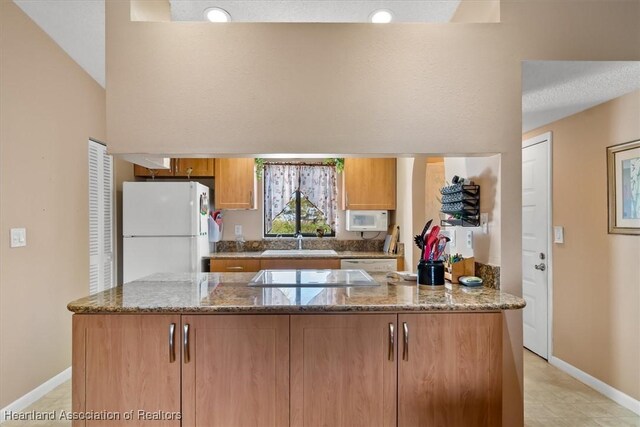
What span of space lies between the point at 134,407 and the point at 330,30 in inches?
84.6

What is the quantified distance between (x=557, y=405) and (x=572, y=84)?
221 cm

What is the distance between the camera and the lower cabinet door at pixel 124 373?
1688mm

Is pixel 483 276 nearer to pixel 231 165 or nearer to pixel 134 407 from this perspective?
pixel 134 407

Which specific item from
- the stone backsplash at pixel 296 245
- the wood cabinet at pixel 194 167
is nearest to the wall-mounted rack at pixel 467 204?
the stone backsplash at pixel 296 245

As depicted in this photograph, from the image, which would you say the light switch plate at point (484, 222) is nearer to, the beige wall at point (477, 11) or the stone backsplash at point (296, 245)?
the beige wall at point (477, 11)

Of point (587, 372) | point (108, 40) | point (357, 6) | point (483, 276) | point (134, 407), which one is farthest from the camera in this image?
point (587, 372)

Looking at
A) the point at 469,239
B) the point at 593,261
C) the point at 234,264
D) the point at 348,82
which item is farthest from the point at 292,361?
the point at 593,261

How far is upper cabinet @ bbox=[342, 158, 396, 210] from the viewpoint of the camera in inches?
167

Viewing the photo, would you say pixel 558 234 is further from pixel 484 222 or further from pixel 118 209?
pixel 118 209

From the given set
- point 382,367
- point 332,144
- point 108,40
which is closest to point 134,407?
point 382,367

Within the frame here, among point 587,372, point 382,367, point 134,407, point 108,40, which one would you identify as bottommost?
point 587,372

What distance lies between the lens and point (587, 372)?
289 centimetres

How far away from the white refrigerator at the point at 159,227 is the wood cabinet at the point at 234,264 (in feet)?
1.08

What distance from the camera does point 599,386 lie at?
276 cm
